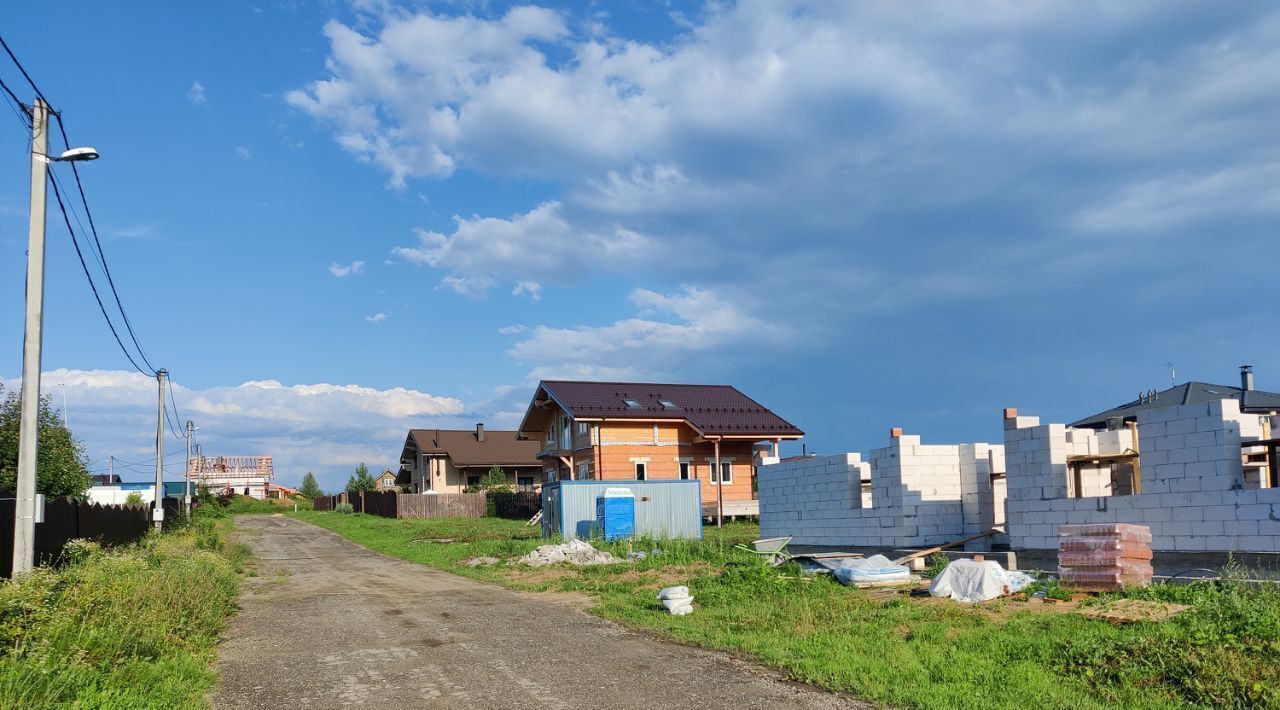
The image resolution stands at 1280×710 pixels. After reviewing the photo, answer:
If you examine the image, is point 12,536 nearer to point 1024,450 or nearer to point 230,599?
point 230,599

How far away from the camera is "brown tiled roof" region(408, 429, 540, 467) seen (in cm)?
5691

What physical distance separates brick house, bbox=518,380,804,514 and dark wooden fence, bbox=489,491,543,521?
16.5 ft

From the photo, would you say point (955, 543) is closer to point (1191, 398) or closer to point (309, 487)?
point (1191, 398)

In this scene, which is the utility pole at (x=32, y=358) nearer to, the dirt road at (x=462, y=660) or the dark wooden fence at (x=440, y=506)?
the dirt road at (x=462, y=660)

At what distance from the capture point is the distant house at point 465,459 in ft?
187

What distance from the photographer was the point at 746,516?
1511 inches

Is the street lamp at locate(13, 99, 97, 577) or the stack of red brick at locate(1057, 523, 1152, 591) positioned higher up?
the street lamp at locate(13, 99, 97, 577)

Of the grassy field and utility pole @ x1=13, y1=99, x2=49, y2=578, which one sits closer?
the grassy field

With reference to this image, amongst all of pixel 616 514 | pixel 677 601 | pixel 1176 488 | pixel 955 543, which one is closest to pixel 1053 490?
pixel 1176 488

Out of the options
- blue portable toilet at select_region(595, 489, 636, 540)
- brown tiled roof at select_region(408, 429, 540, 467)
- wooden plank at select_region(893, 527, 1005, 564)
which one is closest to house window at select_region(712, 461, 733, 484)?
blue portable toilet at select_region(595, 489, 636, 540)

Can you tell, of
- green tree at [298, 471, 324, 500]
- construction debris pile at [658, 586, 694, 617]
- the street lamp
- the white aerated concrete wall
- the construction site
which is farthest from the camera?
green tree at [298, 471, 324, 500]

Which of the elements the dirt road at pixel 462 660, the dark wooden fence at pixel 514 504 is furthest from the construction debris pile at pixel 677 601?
the dark wooden fence at pixel 514 504

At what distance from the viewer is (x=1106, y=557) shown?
38.0 feet

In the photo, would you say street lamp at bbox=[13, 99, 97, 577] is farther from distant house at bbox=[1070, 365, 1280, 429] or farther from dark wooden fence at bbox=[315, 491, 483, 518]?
dark wooden fence at bbox=[315, 491, 483, 518]
